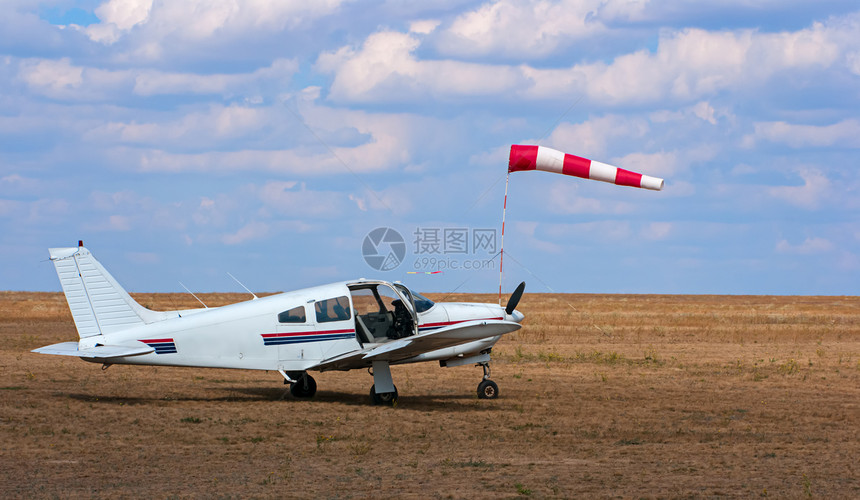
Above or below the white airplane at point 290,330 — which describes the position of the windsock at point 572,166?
above

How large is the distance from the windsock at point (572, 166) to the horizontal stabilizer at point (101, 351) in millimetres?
8104

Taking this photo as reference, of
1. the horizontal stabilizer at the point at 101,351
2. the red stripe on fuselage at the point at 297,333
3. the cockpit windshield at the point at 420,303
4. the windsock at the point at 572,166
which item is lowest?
the horizontal stabilizer at the point at 101,351

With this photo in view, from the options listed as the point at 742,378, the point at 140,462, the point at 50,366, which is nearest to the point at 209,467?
the point at 140,462

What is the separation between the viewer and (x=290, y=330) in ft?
47.5

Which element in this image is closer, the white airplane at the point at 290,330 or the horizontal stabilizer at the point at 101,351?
the horizontal stabilizer at the point at 101,351

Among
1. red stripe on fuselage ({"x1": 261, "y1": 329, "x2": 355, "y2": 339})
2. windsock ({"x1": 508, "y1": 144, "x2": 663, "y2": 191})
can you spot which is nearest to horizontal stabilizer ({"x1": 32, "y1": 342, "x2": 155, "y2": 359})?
red stripe on fuselage ({"x1": 261, "y1": 329, "x2": 355, "y2": 339})

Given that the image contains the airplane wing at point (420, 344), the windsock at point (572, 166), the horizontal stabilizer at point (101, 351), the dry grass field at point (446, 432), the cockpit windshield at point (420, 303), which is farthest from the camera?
the windsock at point (572, 166)

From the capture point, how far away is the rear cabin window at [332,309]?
14.7 m

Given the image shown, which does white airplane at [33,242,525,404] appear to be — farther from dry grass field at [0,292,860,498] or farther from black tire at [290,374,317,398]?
dry grass field at [0,292,860,498]

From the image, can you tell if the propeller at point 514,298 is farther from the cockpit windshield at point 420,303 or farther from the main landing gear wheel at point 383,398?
the main landing gear wheel at point 383,398

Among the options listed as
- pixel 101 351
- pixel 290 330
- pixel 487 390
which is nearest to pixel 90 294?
pixel 101 351

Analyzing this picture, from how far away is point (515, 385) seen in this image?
57.4 feet

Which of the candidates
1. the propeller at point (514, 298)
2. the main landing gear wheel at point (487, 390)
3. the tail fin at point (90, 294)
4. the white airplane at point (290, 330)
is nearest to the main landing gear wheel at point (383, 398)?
the white airplane at point (290, 330)

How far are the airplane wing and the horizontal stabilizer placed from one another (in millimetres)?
2822
